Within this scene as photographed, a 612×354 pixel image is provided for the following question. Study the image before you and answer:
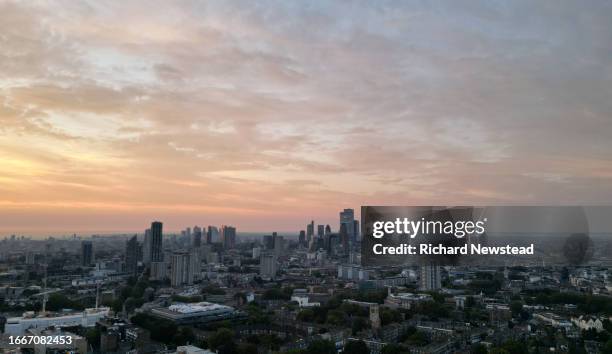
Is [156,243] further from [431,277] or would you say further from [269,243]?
[269,243]

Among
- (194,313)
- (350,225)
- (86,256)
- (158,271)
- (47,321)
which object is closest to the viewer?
(47,321)

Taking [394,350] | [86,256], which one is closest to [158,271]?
[86,256]

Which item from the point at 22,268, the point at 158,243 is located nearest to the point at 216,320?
the point at 158,243

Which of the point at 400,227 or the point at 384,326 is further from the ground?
the point at 400,227

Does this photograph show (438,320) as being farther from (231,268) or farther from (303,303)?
(231,268)

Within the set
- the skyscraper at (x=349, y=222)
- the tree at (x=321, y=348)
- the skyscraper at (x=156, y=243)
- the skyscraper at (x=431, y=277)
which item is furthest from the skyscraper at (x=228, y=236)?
the tree at (x=321, y=348)

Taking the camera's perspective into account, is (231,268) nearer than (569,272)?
No

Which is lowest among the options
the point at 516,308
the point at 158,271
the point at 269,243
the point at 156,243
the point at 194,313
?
the point at 194,313

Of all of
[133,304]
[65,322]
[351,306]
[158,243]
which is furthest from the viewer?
[158,243]

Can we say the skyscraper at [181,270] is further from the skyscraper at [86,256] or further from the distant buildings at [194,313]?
the skyscraper at [86,256]
